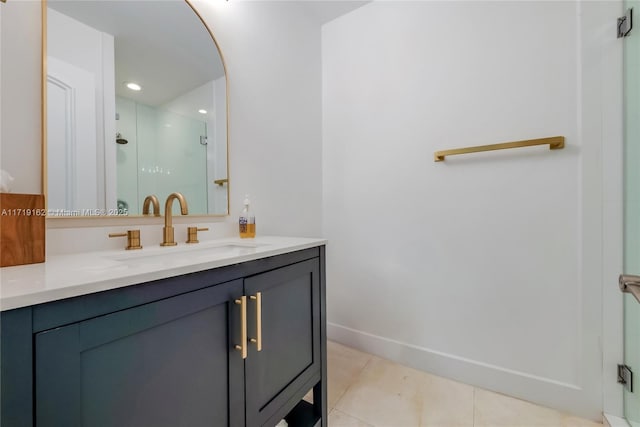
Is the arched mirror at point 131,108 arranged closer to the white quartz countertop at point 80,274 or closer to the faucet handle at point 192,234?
the faucet handle at point 192,234

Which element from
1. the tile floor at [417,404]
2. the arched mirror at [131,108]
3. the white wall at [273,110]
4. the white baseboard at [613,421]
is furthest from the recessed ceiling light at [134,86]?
the white baseboard at [613,421]

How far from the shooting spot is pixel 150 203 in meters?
1.00

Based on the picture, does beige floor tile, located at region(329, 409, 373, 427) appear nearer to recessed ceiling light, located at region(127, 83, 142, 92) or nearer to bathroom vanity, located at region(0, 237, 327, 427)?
bathroom vanity, located at region(0, 237, 327, 427)

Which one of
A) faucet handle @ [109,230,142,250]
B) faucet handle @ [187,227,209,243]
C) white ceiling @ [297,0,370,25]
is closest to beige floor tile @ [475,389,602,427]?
faucet handle @ [187,227,209,243]

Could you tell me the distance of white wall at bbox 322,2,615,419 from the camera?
1.18 m

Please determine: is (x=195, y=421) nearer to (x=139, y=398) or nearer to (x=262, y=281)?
(x=139, y=398)

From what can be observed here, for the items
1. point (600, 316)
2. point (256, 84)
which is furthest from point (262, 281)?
point (600, 316)

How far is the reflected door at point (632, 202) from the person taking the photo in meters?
1.03

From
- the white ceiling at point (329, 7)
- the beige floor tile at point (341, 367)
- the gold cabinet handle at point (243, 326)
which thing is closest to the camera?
the gold cabinet handle at point (243, 326)

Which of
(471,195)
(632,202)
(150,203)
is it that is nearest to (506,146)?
(471,195)

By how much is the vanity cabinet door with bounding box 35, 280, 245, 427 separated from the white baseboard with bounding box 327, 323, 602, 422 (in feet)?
3.87

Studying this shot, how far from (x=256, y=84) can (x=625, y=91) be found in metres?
1.68

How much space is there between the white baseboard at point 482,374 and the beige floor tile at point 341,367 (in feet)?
0.25

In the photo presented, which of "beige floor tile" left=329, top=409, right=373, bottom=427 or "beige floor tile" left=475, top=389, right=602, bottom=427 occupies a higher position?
"beige floor tile" left=475, top=389, right=602, bottom=427
